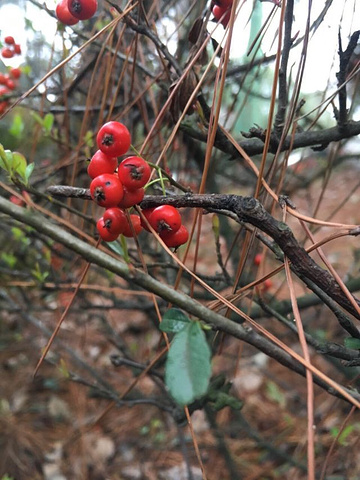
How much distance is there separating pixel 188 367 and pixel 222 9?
2.49 feet

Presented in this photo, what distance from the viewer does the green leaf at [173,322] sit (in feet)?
1.88

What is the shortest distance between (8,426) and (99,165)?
2.01m

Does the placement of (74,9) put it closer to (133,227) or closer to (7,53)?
(133,227)

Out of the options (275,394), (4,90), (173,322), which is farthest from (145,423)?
(173,322)

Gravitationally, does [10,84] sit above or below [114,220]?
above

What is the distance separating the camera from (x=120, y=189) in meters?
0.61

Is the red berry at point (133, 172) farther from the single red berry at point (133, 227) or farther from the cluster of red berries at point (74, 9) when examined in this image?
the cluster of red berries at point (74, 9)

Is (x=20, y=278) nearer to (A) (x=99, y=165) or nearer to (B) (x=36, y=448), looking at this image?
(B) (x=36, y=448)

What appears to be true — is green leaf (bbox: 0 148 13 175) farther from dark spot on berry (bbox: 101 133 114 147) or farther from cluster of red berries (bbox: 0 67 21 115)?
cluster of red berries (bbox: 0 67 21 115)

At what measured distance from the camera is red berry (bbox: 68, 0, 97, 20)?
0.83 metres

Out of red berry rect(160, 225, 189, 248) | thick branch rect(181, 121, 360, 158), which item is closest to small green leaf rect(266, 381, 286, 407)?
thick branch rect(181, 121, 360, 158)

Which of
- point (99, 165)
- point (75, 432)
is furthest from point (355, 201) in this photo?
Answer: point (99, 165)

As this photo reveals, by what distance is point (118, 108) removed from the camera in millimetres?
1704

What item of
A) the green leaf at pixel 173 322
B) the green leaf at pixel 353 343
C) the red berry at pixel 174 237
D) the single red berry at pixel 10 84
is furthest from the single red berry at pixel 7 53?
the green leaf at pixel 353 343
